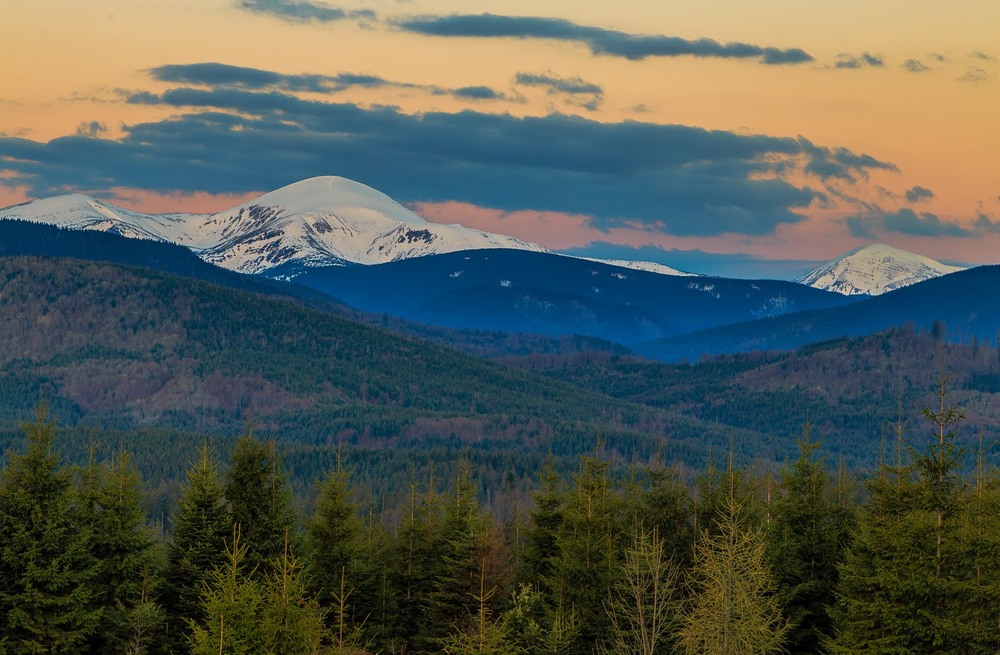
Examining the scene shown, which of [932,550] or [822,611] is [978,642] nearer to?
[932,550]

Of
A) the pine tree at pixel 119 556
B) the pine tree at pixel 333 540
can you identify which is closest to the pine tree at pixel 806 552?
the pine tree at pixel 333 540

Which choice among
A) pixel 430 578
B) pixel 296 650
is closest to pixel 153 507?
pixel 430 578

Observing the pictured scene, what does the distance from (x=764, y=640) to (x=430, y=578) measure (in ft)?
114

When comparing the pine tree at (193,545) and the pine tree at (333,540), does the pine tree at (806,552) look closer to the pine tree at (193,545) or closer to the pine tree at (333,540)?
the pine tree at (333,540)

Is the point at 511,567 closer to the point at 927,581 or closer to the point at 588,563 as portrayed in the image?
the point at 588,563

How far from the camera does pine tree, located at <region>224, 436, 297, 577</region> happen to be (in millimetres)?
77938

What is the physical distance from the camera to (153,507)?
652 ft

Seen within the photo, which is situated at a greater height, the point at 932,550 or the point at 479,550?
the point at 932,550

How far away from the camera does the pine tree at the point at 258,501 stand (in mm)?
77938

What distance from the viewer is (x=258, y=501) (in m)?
79.2

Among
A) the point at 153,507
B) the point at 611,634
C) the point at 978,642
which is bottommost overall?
the point at 153,507

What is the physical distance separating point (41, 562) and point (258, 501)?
590 inches

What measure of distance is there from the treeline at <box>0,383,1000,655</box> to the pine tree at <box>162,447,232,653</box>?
0.12 metres

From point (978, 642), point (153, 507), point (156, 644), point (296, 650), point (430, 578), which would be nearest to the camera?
point (296, 650)
